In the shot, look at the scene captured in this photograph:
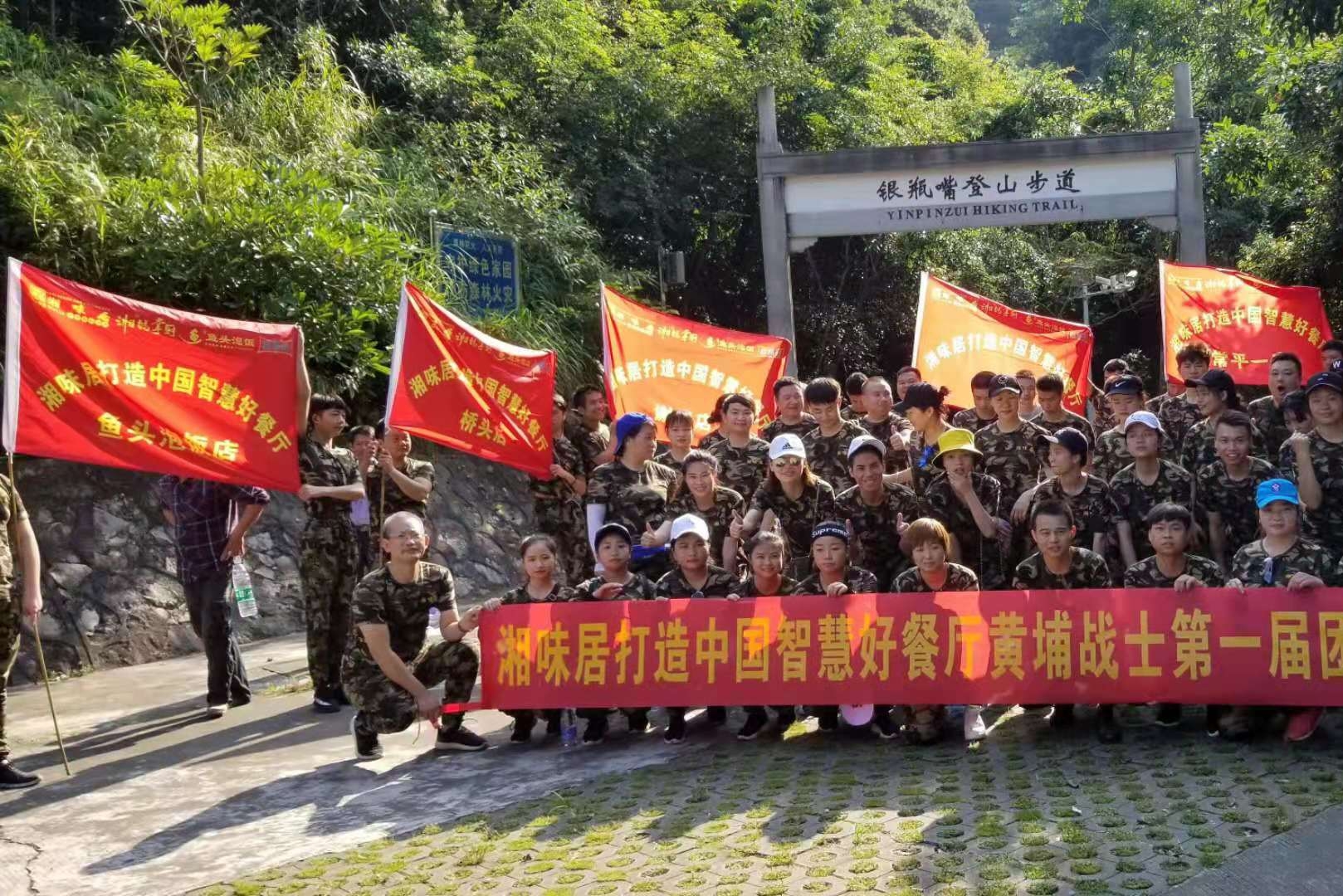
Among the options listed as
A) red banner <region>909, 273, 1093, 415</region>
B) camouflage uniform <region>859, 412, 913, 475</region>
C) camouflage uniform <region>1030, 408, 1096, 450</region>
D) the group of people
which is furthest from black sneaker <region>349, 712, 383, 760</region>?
red banner <region>909, 273, 1093, 415</region>

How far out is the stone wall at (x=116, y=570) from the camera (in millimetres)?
8445

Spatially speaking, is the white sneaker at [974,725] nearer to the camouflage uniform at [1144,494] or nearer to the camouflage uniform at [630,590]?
the camouflage uniform at [1144,494]

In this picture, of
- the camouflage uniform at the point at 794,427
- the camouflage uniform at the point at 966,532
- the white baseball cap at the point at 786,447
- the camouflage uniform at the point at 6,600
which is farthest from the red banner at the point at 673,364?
the camouflage uniform at the point at 6,600

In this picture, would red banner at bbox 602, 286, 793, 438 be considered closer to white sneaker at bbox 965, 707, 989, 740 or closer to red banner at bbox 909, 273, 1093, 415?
red banner at bbox 909, 273, 1093, 415

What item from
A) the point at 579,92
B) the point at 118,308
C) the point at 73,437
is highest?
the point at 579,92

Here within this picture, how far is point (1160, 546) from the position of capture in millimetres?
5867

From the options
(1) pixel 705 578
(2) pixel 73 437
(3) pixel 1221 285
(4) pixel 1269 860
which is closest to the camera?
(4) pixel 1269 860

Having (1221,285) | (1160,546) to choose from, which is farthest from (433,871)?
(1221,285)

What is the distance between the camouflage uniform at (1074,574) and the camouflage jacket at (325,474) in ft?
11.4

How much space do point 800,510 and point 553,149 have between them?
32.1ft

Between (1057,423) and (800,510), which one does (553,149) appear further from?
(800,510)

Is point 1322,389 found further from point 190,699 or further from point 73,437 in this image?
point 190,699

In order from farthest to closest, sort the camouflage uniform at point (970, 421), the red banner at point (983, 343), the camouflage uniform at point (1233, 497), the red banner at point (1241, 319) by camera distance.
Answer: the red banner at point (1241, 319)
the red banner at point (983, 343)
the camouflage uniform at point (970, 421)
the camouflage uniform at point (1233, 497)

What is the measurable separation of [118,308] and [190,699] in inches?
103
